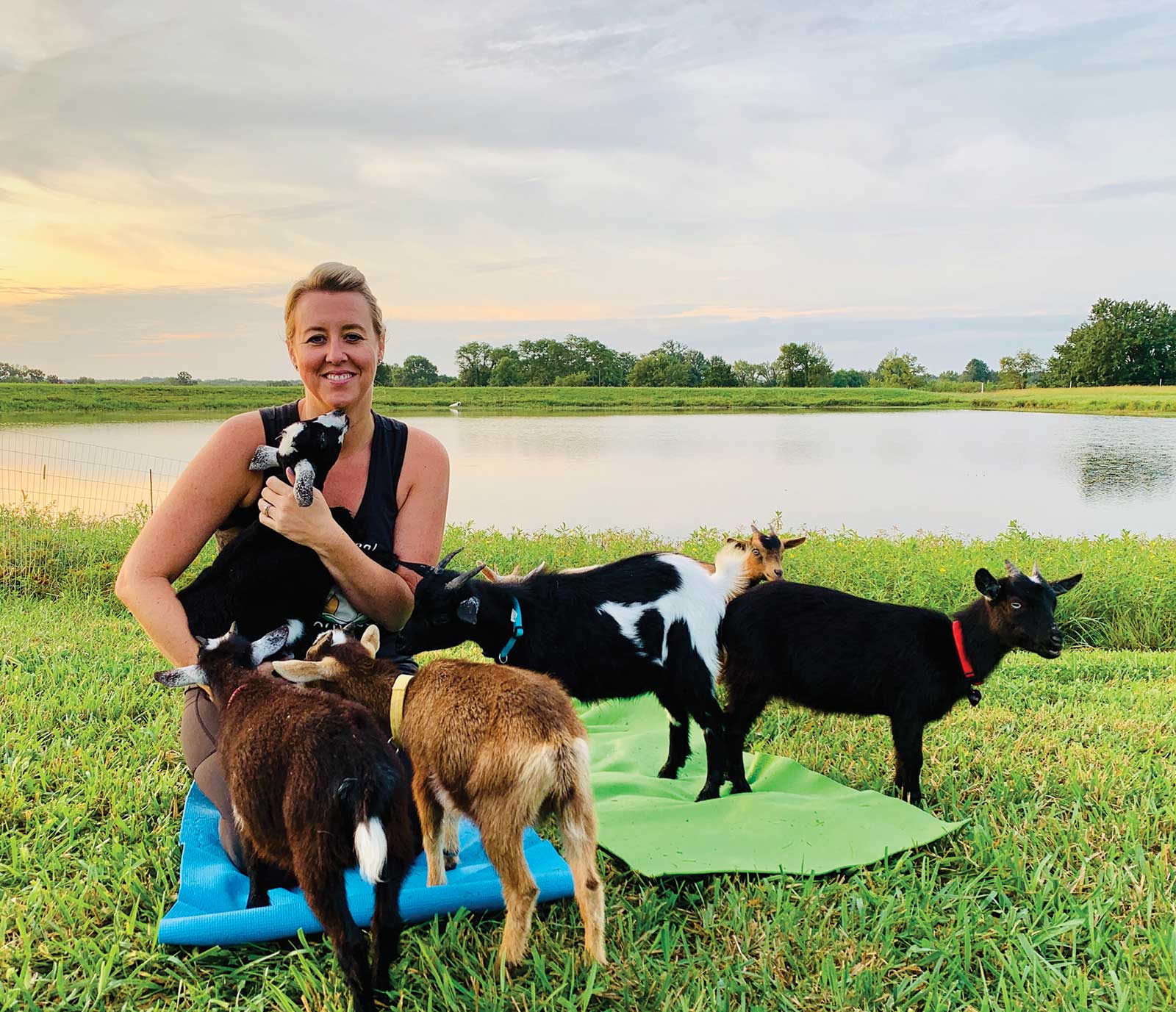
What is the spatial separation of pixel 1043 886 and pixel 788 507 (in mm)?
11089

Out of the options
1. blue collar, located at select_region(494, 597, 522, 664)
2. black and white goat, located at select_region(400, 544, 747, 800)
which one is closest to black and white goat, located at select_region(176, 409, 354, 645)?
black and white goat, located at select_region(400, 544, 747, 800)

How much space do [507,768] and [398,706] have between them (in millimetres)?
542

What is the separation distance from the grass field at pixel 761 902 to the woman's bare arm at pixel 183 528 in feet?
2.59

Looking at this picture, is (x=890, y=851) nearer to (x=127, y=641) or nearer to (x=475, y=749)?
(x=475, y=749)

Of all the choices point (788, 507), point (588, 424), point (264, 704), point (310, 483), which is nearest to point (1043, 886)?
point (264, 704)

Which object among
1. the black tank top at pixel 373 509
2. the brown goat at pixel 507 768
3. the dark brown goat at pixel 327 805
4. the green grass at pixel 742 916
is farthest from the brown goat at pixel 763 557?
the dark brown goat at pixel 327 805

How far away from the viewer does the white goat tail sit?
199 cm

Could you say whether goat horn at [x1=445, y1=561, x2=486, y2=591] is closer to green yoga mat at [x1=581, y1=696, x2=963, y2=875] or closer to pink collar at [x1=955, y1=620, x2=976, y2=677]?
green yoga mat at [x1=581, y1=696, x2=963, y2=875]

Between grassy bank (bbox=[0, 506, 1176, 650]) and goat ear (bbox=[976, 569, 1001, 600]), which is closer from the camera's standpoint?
goat ear (bbox=[976, 569, 1001, 600])

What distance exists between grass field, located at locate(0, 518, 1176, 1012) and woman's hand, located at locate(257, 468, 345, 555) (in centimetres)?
122

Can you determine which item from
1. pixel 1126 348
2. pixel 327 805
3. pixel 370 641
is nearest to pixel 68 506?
pixel 370 641

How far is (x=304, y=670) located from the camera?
264 cm

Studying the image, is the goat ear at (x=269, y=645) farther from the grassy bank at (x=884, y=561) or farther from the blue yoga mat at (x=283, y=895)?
the grassy bank at (x=884, y=561)

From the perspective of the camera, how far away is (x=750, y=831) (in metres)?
3.16
